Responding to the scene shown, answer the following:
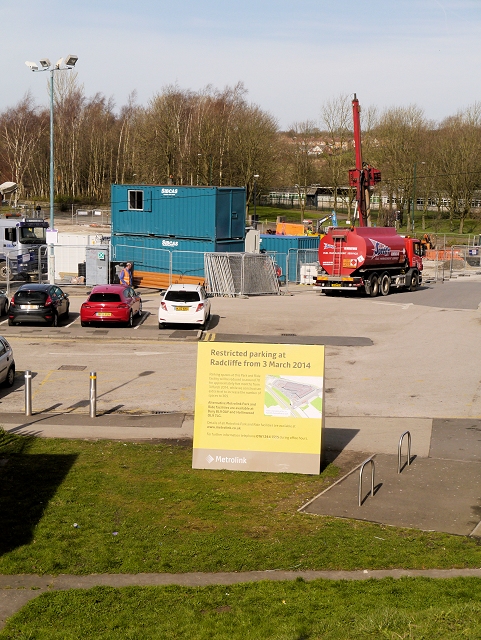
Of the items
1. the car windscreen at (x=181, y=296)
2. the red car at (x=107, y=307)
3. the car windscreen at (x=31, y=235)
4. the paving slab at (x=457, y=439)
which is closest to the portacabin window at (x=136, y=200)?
the car windscreen at (x=31, y=235)

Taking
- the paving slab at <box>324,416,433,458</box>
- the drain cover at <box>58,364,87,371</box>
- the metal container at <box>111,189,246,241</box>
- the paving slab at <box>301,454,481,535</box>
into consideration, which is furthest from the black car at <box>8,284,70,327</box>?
the paving slab at <box>301,454,481,535</box>

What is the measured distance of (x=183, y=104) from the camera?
278 feet

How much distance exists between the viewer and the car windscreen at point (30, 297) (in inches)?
1018

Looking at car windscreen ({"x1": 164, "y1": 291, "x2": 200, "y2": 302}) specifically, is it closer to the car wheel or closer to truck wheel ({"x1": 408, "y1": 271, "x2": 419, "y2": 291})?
the car wheel

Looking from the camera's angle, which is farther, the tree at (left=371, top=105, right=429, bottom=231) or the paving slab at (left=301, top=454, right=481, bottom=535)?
the tree at (left=371, top=105, right=429, bottom=231)

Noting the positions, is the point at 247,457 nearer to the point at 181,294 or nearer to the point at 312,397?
the point at 312,397

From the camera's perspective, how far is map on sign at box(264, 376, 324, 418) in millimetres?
11867

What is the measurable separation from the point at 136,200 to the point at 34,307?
641 inches

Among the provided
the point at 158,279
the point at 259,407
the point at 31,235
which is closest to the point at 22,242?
the point at 31,235

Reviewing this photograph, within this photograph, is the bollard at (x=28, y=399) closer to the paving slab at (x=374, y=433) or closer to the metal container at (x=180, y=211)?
the paving slab at (x=374, y=433)

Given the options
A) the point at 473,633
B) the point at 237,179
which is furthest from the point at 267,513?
the point at 237,179

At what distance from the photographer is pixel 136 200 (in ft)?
134

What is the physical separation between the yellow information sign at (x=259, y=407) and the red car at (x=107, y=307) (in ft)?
46.6

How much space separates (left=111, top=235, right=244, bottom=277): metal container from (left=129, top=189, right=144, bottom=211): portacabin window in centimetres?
151
